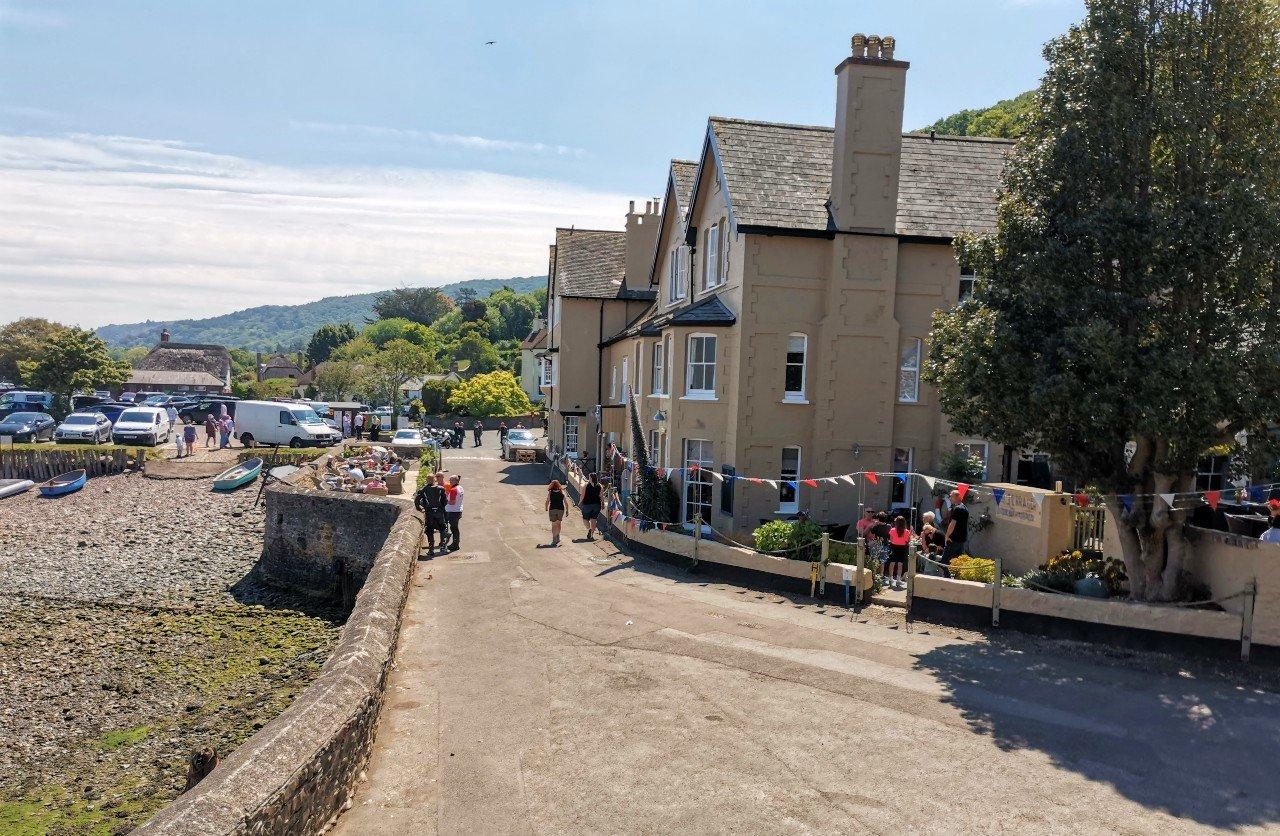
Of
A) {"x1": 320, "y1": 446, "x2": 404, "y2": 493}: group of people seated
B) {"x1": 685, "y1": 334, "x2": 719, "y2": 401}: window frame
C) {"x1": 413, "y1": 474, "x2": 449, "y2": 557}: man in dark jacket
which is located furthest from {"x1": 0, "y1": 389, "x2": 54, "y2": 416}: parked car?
{"x1": 685, "y1": 334, "x2": 719, "y2": 401}: window frame

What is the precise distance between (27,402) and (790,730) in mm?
69995

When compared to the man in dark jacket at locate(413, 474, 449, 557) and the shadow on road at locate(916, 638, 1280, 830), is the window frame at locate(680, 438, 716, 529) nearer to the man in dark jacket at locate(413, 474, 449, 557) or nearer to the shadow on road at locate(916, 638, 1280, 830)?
the man in dark jacket at locate(413, 474, 449, 557)

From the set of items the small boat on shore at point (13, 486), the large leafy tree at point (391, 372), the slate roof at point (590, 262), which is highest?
the slate roof at point (590, 262)

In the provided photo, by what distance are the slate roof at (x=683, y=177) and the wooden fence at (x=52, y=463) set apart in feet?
99.4

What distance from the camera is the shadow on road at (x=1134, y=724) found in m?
9.09

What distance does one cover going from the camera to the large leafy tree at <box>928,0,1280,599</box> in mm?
13016

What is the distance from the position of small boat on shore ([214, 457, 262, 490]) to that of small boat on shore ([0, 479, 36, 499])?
8.40m

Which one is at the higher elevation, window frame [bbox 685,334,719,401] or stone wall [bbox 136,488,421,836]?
window frame [bbox 685,334,719,401]

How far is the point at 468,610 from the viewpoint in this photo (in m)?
16.3

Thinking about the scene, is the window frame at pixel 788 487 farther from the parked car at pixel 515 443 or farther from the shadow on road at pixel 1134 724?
the parked car at pixel 515 443

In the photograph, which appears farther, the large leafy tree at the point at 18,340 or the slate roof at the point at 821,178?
the large leafy tree at the point at 18,340

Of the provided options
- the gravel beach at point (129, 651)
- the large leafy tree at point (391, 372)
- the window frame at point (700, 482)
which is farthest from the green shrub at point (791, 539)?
the large leafy tree at point (391, 372)

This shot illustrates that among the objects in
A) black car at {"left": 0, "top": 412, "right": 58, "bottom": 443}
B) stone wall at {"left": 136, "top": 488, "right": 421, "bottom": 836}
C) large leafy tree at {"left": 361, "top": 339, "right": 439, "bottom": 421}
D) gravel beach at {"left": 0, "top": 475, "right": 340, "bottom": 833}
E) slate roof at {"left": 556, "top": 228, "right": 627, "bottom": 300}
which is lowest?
gravel beach at {"left": 0, "top": 475, "right": 340, "bottom": 833}

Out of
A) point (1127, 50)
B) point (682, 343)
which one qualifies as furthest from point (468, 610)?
point (1127, 50)
